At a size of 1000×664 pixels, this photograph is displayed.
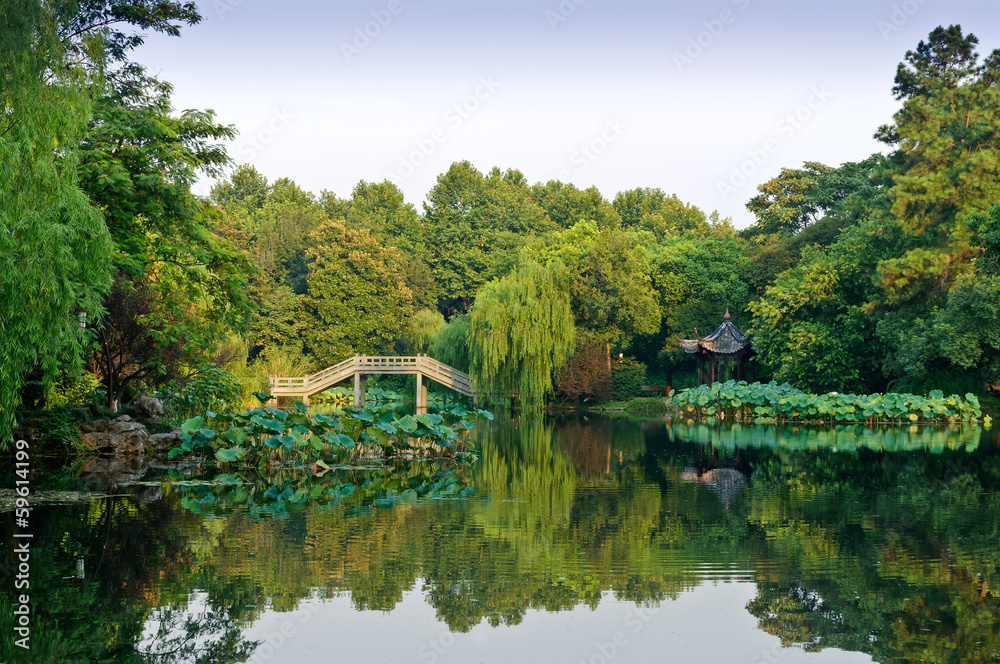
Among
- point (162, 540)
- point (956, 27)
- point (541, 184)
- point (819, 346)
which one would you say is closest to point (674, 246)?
point (819, 346)

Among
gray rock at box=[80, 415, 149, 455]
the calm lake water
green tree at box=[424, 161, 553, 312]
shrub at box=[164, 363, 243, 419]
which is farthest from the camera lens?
green tree at box=[424, 161, 553, 312]

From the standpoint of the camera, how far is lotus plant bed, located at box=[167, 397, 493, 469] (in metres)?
14.5

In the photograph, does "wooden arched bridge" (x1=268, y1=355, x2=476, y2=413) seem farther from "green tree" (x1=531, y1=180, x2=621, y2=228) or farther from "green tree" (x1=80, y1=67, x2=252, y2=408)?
"green tree" (x1=531, y1=180, x2=621, y2=228)

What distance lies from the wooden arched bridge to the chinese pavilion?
807 centimetres

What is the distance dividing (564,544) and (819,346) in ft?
78.3

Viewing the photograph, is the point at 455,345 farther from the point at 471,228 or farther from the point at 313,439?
the point at 313,439

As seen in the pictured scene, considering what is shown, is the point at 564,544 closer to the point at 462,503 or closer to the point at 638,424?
the point at 462,503

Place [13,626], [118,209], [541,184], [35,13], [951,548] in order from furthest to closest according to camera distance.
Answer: [541,184] → [118,209] → [35,13] → [951,548] → [13,626]

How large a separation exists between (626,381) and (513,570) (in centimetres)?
2925

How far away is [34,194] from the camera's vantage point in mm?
9344

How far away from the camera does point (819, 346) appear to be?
100 ft

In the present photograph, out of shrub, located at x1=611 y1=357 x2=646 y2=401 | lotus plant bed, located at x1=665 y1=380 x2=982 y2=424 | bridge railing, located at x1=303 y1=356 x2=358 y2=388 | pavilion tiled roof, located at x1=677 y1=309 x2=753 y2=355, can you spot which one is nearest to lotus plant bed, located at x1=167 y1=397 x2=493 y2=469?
lotus plant bed, located at x1=665 y1=380 x2=982 y2=424

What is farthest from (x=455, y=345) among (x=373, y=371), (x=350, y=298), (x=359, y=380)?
(x=350, y=298)

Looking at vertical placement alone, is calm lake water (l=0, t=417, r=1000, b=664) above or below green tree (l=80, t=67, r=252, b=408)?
below
